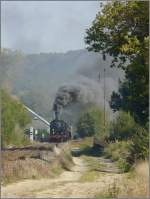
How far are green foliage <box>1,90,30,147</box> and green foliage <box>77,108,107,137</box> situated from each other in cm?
2164

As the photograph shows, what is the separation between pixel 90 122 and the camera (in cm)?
7725

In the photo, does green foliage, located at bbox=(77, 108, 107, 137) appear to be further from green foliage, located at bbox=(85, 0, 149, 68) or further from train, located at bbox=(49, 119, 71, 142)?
green foliage, located at bbox=(85, 0, 149, 68)

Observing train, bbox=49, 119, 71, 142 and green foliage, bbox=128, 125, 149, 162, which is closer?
green foliage, bbox=128, 125, 149, 162

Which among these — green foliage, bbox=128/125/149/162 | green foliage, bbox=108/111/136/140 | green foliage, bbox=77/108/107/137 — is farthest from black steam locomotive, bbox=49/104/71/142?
green foliage, bbox=128/125/149/162

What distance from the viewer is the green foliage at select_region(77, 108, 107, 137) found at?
76625 millimetres

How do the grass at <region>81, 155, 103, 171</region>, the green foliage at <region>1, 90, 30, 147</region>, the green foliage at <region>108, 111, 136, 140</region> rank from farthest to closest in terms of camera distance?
1. the green foliage at <region>108, 111, 136, 140</region>
2. the green foliage at <region>1, 90, 30, 147</region>
3. the grass at <region>81, 155, 103, 171</region>

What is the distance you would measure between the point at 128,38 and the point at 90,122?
2139 inches

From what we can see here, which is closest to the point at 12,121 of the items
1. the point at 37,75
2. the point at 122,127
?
→ the point at 122,127

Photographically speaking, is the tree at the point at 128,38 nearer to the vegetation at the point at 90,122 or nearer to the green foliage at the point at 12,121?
the green foliage at the point at 12,121

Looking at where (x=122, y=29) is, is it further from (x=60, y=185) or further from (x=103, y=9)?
(x=60, y=185)

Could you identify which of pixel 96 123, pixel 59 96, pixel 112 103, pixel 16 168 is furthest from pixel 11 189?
pixel 96 123

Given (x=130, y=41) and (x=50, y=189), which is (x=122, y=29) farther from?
(x=50, y=189)

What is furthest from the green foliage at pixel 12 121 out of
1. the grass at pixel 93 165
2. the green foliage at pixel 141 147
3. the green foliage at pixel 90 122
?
the green foliage at pixel 90 122

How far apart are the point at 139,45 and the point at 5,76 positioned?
82650mm
